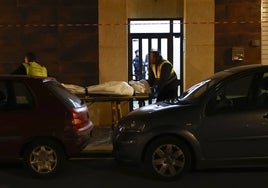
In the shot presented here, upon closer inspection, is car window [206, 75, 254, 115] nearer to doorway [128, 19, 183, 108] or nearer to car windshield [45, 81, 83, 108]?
car windshield [45, 81, 83, 108]

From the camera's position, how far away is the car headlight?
25.8 feet

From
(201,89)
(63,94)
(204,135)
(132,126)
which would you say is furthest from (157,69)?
(204,135)

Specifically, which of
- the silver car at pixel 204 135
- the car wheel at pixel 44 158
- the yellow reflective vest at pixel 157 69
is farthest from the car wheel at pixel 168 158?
the yellow reflective vest at pixel 157 69

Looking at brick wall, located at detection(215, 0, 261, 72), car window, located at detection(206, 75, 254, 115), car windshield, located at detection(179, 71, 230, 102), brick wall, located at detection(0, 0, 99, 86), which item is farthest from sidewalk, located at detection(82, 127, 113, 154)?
brick wall, located at detection(215, 0, 261, 72)

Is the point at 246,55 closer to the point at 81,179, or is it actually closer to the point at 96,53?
the point at 96,53

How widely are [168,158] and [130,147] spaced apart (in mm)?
542

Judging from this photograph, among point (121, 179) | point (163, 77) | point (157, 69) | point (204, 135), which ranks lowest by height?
point (121, 179)

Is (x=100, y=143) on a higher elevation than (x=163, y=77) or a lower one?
lower

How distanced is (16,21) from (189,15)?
163 inches

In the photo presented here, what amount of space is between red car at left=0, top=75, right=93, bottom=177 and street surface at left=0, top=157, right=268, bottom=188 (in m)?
0.30

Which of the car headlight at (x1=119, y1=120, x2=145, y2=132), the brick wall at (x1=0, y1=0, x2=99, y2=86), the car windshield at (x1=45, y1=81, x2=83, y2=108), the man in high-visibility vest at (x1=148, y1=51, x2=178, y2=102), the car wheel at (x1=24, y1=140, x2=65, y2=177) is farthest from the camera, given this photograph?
the brick wall at (x1=0, y1=0, x2=99, y2=86)

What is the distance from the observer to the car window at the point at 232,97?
25.6ft

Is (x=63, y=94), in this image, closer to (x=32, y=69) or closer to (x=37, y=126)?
(x=37, y=126)

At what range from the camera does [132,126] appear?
26.2 feet
